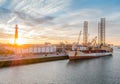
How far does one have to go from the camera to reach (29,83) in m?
21.0

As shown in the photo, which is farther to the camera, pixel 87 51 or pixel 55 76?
pixel 87 51

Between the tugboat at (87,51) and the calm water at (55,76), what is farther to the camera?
the tugboat at (87,51)

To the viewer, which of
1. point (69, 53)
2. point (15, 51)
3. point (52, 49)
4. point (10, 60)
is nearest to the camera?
point (10, 60)

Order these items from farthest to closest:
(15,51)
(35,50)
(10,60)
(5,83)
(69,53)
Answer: (35,50)
(69,53)
(15,51)
(10,60)
(5,83)

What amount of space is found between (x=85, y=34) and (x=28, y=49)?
4141 cm

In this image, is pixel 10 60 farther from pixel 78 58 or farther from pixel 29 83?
pixel 78 58

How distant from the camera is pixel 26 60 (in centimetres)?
3922

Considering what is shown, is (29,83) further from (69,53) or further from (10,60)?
Answer: (69,53)

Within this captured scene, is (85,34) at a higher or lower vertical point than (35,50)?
higher

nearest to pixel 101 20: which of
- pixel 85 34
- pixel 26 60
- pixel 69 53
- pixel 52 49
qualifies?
pixel 85 34

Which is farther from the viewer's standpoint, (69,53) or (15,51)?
(69,53)

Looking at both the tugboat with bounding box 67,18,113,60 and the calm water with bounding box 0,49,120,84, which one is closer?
the calm water with bounding box 0,49,120,84

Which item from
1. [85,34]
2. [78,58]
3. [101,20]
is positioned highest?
[101,20]

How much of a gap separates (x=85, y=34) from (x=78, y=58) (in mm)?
33987
